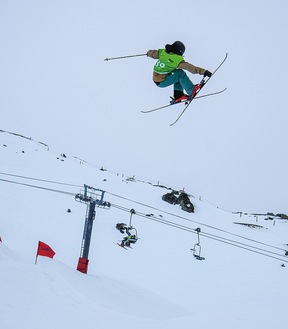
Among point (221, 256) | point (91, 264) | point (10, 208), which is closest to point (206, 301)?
point (91, 264)

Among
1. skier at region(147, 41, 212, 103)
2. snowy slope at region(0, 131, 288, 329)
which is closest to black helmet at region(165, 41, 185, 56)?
skier at region(147, 41, 212, 103)

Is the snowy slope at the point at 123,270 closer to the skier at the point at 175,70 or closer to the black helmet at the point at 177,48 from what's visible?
the skier at the point at 175,70

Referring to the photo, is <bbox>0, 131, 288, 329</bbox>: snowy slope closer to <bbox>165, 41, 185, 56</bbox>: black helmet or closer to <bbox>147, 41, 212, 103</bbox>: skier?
<bbox>147, 41, 212, 103</bbox>: skier

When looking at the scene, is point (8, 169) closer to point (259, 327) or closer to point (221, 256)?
point (221, 256)

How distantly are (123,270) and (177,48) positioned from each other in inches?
488

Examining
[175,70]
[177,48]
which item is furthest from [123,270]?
[177,48]

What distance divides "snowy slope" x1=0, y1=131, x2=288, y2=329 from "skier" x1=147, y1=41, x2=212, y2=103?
5.95 metres

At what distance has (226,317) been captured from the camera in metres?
5.96

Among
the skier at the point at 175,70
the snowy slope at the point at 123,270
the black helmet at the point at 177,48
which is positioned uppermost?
the black helmet at the point at 177,48

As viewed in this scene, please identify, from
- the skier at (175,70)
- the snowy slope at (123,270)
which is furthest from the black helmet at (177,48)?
the snowy slope at (123,270)

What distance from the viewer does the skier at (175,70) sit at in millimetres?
8312

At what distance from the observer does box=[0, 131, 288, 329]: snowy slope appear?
5254 millimetres

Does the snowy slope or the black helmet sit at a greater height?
the black helmet

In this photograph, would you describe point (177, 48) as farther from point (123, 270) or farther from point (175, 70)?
point (123, 270)
